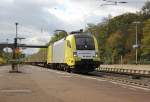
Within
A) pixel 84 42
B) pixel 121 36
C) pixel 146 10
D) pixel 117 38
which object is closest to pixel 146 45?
pixel 117 38

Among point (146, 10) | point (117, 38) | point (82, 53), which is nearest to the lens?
point (82, 53)

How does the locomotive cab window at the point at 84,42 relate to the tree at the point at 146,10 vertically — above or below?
below

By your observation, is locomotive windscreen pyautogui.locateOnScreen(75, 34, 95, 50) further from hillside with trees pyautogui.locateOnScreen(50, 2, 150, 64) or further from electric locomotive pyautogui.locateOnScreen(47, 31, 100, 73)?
hillside with trees pyautogui.locateOnScreen(50, 2, 150, 64)

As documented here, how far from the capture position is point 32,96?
21.5 metres

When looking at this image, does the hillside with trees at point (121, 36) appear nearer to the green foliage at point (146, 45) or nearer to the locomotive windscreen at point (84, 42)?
the green foliage at point (146, 45)


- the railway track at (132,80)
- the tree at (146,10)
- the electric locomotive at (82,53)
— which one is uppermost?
the tree at (146,10)

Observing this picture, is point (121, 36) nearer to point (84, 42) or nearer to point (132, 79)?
point (84, 42)

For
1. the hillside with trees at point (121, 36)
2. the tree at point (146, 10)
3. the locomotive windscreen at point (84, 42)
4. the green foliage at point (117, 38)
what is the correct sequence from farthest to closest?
the tree at point (146, 10), the green foliage at point (117, 38), the hillside with trees at point (121, 36), the locomotive windscreen at point (84, 42)

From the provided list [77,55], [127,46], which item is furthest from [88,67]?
[127,46]

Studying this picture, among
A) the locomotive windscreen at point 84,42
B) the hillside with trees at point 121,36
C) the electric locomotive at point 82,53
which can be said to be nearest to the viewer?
the electric locomotive at point 82,53

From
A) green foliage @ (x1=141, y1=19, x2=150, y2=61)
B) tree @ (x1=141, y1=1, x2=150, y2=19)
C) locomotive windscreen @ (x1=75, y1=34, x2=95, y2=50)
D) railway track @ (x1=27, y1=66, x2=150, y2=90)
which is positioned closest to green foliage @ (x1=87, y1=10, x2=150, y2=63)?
green foliage @ (x1=141, y1=19, x2=150, y2=61)

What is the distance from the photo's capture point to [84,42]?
1901 inches

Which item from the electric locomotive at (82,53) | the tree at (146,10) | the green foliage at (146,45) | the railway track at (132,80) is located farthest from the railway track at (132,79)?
the tree at (146,10)

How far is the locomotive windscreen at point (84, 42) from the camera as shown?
47.9 m
